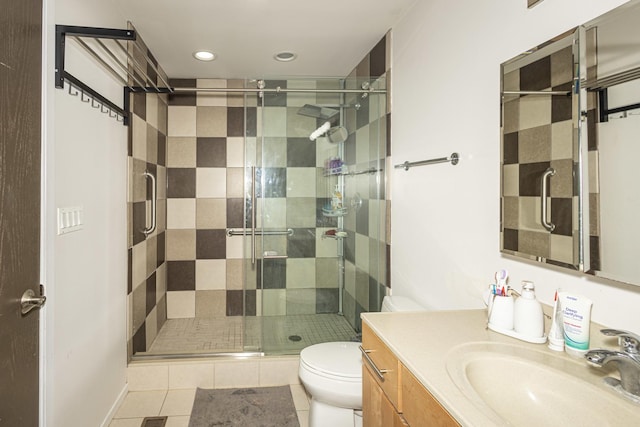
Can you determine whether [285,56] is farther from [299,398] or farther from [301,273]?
[299,398]

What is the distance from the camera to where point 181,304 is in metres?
3.63

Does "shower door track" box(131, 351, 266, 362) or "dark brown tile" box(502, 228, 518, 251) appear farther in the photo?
"shower door track" box(131, 351, 266, 362)

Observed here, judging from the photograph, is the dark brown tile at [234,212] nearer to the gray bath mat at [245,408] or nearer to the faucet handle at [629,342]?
the gray bath mat at [245,408]

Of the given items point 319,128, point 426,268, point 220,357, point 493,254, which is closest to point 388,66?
point 319,128

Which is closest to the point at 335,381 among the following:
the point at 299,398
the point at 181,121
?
the point at 299,398

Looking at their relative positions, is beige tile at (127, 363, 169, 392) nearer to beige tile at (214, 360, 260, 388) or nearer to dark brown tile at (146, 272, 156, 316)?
beige tile at (214, 360, 260, 388)

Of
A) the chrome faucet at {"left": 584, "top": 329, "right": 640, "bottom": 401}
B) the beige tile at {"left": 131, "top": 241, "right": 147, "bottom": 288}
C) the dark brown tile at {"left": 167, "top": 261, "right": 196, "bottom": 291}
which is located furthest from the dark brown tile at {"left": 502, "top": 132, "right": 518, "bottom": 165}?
the dark brown tile at {"left": 167, "top": 261, "right": 196, "bottom": 291}

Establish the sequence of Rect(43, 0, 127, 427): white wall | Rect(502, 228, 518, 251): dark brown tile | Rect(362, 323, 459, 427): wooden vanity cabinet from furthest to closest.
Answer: Rect(43, 0, 127, 427): white wall → Rect(502, 228, 518, 251): dark brown tile → Rect(362, 323, 459, 427): wooden vanity cabinet

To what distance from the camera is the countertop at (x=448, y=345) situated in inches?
30.7

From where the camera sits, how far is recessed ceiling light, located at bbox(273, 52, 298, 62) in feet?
9.67

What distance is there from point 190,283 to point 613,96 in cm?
347

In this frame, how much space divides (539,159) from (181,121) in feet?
10.5

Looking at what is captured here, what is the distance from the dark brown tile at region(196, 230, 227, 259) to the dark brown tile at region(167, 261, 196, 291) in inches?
5.4

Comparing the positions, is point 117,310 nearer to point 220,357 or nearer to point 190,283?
point 220,357
